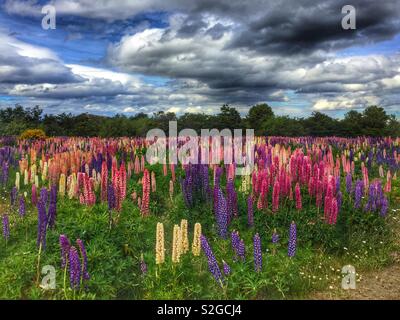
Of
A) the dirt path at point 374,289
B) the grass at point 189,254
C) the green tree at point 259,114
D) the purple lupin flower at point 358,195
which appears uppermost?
the green tree at point 259,114

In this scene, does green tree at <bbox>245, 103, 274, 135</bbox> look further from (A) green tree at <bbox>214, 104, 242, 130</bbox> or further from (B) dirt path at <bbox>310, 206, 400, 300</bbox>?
(B) dirt path at <bbox>310, 206, 400, 300</bbox>

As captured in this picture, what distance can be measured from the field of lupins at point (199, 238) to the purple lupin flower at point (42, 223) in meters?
0.02

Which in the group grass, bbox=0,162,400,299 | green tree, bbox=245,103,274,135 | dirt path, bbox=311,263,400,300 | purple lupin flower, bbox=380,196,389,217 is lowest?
dirt path, bbox=311,263,400,300

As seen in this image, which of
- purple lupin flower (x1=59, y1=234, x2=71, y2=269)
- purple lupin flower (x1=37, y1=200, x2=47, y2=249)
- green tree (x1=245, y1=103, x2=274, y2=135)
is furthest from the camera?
green tree (x1=245, y1=103, x2=274, y2=135)

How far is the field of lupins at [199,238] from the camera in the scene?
21.1 feet

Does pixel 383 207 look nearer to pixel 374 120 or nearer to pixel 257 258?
pixel 257 258

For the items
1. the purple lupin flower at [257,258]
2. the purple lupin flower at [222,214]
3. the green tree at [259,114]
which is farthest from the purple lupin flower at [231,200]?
the green tree at [259,114]

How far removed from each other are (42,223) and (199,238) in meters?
2.61

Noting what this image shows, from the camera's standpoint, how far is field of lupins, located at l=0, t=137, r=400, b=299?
21.1ft

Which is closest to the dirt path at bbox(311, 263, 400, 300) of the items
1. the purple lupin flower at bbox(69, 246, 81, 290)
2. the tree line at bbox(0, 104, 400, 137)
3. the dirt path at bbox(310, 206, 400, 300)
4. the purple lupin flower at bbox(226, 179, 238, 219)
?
the dirt path at bbox(310, 206, 400, 300)

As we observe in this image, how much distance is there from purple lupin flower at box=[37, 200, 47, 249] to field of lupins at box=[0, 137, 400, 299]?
0.02 metres

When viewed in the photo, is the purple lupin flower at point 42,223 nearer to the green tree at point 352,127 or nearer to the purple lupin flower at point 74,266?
the purple lupin flower at point 74,266

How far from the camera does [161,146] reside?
611 inches


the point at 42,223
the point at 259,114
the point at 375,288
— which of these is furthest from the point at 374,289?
the point at 259,114
